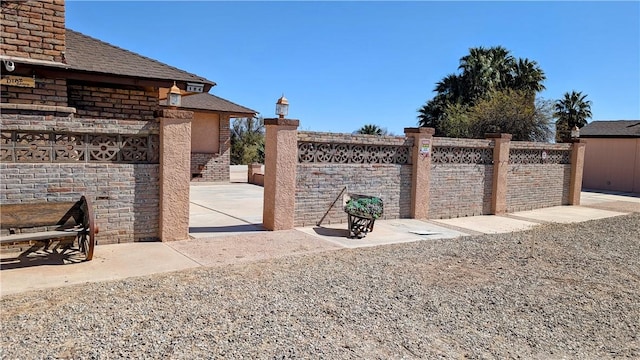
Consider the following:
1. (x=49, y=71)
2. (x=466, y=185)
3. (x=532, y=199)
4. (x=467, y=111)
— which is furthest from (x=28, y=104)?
(x=467, y=111)

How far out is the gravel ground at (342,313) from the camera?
12.4 feet

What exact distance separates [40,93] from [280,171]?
13.8 feet

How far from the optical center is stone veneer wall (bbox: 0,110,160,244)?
20.2 feet

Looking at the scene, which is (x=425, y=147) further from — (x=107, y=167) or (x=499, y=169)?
(x=107, y=167)

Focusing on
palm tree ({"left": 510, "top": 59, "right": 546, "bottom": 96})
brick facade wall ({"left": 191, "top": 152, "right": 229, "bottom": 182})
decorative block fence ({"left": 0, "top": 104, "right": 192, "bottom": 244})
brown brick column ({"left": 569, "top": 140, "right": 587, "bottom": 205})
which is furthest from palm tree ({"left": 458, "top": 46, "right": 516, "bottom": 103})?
decorative block fence ({"left": 0, "top": 104, "right": 192, "bottom": 244})

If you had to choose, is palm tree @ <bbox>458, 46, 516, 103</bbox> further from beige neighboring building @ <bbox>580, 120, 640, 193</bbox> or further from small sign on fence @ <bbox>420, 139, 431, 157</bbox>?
small sign on fence @ <bbox>420, 139, 431, 157</bbox>

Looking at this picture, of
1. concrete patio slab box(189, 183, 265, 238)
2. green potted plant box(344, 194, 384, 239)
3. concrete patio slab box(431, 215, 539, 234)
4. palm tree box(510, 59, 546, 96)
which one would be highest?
palm tree box(510, 59, 546, 96)

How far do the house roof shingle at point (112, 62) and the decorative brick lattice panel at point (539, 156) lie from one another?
342 inches

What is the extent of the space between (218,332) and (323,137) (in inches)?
231

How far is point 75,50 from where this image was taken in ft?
29.6

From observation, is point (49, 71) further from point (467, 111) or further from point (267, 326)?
point (467, 111)

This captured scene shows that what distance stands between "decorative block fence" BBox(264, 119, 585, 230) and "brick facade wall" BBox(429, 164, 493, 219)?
24 mm

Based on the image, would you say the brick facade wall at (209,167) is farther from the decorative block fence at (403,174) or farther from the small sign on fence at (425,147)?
the small sign on fence at (425,147)

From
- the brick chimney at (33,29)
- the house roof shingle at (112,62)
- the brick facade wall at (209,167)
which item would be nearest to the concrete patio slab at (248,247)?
the house roof shingle at (112,62)
